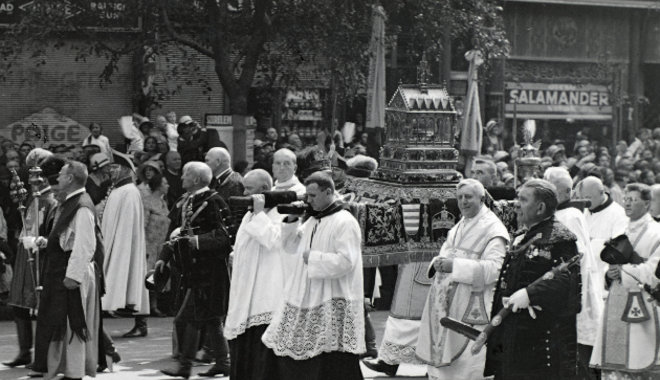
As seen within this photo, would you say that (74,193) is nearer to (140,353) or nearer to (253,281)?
(253,281)

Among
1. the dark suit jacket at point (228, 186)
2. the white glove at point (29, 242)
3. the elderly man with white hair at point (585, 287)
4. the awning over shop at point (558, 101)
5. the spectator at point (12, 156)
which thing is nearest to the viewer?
the elderly man with white hair at point (585, 287)

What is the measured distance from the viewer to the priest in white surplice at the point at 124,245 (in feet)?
46.4

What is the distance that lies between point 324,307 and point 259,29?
28.6 feet

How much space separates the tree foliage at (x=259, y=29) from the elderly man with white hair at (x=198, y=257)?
6140 millimetres

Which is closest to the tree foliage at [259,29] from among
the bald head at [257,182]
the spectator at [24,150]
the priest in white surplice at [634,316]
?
the spectator at [24,150]

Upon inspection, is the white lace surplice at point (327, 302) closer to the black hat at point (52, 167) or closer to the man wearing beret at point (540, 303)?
the man wearing beret at point (540, 303)

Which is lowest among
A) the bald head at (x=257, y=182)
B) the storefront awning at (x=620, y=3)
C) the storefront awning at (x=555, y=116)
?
the bald head at (x=257, y=182)

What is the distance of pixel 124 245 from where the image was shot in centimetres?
1429

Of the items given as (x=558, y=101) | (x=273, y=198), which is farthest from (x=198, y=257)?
(x=558, y=101)

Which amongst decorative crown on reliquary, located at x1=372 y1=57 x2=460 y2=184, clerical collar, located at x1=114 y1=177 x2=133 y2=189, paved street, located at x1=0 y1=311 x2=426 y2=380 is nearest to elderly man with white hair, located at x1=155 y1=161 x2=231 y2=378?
paved street, located at x1=0 y1=311 x2=426 y2=380

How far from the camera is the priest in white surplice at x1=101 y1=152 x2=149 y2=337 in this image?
46.4ft

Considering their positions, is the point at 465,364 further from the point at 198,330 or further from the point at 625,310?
the point at 198,330

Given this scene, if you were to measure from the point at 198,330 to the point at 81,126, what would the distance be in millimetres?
11123

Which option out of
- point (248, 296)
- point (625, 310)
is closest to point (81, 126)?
point (248, 296)
